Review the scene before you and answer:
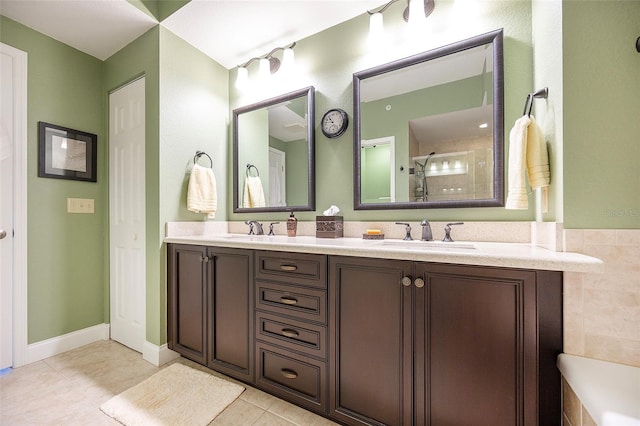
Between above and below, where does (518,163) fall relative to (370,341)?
above

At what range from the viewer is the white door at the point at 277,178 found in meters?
2.12

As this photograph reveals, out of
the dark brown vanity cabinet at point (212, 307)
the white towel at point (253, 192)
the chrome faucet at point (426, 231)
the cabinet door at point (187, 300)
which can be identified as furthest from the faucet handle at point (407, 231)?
the cabinet door at point (187, 300)

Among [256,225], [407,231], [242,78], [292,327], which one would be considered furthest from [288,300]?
[242,78]

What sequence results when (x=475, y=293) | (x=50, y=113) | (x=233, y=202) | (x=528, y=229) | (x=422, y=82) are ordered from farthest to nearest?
1. (x=233, y=202)
2. (x=50, y=113)
3. (x=422, y=82)
4. (x=528, y=229)
5. (x=475, y=293)

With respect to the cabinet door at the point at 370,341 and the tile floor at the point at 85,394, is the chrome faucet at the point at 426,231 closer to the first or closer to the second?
the cabinet door at the point at 370,341

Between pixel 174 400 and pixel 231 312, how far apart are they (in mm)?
536

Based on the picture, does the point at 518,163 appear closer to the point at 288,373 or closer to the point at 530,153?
the point at 530,153

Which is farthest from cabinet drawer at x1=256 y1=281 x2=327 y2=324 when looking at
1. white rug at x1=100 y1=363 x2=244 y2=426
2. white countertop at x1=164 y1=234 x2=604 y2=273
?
white rug at x1=100 y1=363 x2=244 y2=426

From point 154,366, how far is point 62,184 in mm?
1602

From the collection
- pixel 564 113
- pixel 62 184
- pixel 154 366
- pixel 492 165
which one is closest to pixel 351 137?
pixel 492 165

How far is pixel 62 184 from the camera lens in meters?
2.09

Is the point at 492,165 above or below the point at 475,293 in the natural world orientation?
above

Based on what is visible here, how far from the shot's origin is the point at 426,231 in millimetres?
1528

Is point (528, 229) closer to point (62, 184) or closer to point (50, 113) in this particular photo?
point (62, 184)
